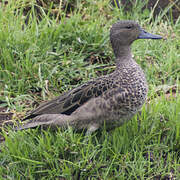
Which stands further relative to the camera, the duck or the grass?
the duck

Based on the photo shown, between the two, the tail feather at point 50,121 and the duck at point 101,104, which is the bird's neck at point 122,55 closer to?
the duck at point 101,104

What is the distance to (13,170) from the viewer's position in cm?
326

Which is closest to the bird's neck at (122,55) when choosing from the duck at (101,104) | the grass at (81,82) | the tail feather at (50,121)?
the duck at (101,104)

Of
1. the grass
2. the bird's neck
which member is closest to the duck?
the bird's neck

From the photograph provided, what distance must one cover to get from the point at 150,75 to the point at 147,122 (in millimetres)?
1185

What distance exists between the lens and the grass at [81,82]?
3.27 metres

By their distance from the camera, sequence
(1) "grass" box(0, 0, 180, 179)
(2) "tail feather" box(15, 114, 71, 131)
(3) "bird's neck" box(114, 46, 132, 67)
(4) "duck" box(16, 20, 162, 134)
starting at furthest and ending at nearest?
1. (3) "bird's neck" box(114, 46, 132, 67)
2. (2) "tail feather" box(15, 114, 71, 131)
3. (4) "duck" box(16, 20, 162, 134)
4. (1) "grass" box(0, 0, 180, 179)

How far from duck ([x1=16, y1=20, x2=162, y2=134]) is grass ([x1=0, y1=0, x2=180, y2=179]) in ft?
0.34

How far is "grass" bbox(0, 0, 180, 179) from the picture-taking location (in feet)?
10.7

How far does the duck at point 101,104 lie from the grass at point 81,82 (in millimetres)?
103

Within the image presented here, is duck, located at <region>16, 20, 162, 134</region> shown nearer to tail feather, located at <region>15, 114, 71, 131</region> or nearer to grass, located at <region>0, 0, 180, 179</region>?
tail feather, located at <region>15, 114, 71, 131</region>

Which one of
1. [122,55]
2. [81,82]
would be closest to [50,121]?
[122,55]

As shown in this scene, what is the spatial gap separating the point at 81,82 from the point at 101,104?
1255 mm

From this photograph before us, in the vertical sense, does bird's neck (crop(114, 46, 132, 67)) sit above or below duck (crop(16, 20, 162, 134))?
above
